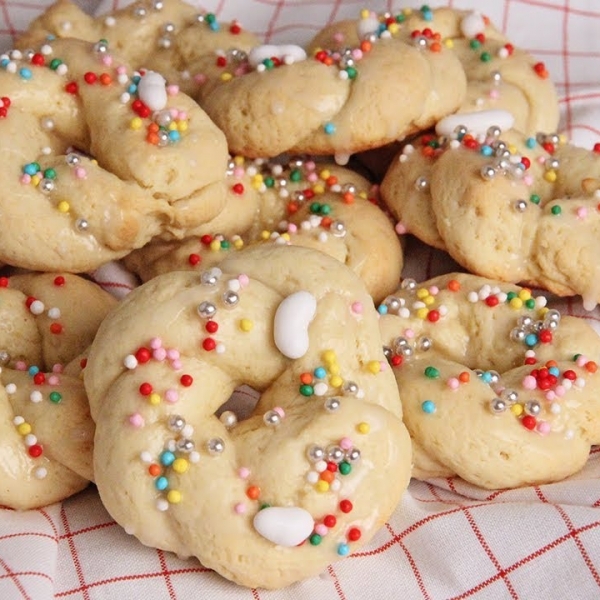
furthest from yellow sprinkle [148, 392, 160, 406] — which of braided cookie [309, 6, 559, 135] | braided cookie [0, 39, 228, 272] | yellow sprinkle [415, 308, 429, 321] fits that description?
braided cookie [309, 6, 559, 135]

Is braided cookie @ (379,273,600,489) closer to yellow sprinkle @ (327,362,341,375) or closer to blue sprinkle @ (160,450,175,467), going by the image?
yellow sprinkle @ (327,362,341,375)

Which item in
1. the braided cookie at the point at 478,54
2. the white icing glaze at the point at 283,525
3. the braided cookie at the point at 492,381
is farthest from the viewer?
the braided cookie at the point at 478,54

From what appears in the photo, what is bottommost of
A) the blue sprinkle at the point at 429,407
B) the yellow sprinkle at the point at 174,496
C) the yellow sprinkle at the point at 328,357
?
the blue sprinkle at the point at 429,407

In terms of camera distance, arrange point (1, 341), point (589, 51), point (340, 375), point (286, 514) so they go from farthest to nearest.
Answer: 1. point (589, 51)
2. point (1, 341)
3. point (340, 375)
4. point (286, 514)

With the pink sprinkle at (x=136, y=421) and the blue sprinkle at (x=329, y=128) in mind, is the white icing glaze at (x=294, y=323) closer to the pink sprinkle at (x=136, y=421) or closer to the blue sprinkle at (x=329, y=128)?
the pink sprinkle at (x=136, y=421)

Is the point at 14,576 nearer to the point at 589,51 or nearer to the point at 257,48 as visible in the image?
the point at 257,48

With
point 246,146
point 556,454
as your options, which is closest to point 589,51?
point 246,146

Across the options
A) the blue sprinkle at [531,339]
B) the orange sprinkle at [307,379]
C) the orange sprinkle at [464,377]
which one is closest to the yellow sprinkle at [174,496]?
the orange sprinkle at [307,379]
